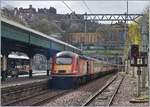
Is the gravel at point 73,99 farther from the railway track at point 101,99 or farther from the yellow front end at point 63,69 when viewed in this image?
the yellow front end at point 63,69

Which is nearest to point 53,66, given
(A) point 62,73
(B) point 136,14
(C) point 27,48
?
(A) point 62,73

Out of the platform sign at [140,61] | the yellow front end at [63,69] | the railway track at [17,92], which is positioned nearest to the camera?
→ the railway track at [17,92]

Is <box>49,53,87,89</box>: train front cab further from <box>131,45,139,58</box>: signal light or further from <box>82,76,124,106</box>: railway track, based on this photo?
<box>131,45,139,58</box>: signal light

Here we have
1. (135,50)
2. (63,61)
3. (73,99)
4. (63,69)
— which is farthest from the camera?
(63,61)

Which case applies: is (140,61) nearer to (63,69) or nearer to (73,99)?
(73,99)

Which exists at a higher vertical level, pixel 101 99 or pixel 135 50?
pixel 135 50

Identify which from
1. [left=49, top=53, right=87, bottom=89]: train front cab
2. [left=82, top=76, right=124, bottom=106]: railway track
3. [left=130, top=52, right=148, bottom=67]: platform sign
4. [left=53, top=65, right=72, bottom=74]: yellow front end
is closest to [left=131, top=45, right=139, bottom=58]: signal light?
[left=130, top=52, right=148, bottom=67]: platform sign

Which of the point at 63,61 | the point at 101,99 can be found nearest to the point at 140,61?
the point at 101,99

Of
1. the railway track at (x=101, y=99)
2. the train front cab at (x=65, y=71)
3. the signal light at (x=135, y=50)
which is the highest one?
the signal light at (x=135, y=50)

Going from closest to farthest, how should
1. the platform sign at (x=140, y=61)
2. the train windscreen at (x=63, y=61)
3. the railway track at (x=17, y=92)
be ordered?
the railway track at (x=17, y=92)
the platform sign at (x=140, y=61)
the train windscreen at (x=63, y=61)

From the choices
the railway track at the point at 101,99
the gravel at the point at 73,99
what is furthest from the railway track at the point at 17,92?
the railway track at the point at 101,99

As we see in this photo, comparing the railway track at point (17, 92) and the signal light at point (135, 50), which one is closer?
the railway track at point (17, 92)

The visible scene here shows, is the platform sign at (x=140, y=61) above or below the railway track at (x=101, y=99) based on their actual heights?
above

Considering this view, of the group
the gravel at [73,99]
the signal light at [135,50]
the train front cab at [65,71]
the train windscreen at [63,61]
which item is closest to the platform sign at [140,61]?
the signal light at [135,50]
